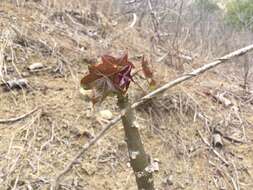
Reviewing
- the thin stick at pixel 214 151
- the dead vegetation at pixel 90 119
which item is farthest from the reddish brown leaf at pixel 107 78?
the thin stick at pixel 214 151

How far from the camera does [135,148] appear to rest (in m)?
1.21

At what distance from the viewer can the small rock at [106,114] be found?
225cm

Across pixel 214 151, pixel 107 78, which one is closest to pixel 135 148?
pixel 107 78

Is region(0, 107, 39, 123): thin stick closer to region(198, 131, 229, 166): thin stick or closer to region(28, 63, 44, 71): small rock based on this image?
region(28, 63, 44, 71): small rock

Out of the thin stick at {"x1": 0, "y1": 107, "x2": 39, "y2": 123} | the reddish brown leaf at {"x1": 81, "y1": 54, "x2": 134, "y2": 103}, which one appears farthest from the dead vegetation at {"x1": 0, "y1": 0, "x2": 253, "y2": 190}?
the reddish brown leaf at {"x1": 81, "y1": 54, "x2": 134, "y2": 103}

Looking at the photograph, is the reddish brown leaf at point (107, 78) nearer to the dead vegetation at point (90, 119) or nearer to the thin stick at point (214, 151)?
the dead vegetation at point (90, 119)

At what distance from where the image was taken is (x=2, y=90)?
2.22m

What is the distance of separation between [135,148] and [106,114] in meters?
1.06

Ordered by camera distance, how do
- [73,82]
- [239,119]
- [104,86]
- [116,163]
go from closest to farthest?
[104,86] < [116,163] < [73,82] < [239,119]

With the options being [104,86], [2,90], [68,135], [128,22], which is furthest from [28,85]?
[128,22]

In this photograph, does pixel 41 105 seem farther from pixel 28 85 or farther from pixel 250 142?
pixel 250 142

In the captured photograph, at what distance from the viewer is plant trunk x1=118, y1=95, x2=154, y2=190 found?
1.20m

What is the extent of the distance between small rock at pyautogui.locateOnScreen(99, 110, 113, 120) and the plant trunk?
3.37 ft

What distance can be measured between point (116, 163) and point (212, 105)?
82cm
